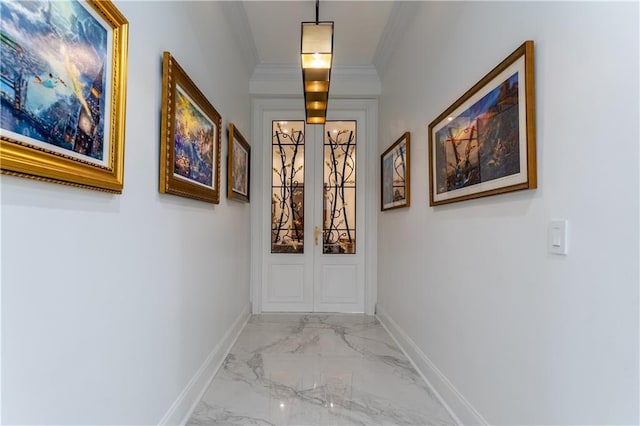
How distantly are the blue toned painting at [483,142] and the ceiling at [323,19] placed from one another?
151 cm

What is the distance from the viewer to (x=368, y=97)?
4070 mm

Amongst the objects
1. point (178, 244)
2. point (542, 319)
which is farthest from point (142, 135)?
point (542, 319)

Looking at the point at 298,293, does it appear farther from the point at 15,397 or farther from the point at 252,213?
the point at 15,397

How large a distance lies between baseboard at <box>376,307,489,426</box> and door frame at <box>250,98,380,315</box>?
1.12 metres

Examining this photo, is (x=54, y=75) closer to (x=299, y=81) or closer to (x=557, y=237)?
(x=557, y=237)

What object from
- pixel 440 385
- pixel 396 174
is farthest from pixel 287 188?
pixel 440 385

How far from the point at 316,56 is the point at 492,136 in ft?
3.34

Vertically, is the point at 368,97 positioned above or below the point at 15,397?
above

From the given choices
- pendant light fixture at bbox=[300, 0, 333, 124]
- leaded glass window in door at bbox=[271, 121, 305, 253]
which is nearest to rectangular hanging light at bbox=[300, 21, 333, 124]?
pendant light fixture at bbox=[300, 0, 333, 124]

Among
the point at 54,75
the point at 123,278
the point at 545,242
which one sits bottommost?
the point at 123,278

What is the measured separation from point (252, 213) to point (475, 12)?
3.09 meters

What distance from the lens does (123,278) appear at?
1319 millimetres

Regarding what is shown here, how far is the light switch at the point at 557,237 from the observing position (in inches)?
45.9

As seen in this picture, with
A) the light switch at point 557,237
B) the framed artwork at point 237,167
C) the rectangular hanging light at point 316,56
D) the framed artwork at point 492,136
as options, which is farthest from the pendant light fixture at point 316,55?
the light switch at point 557,237
